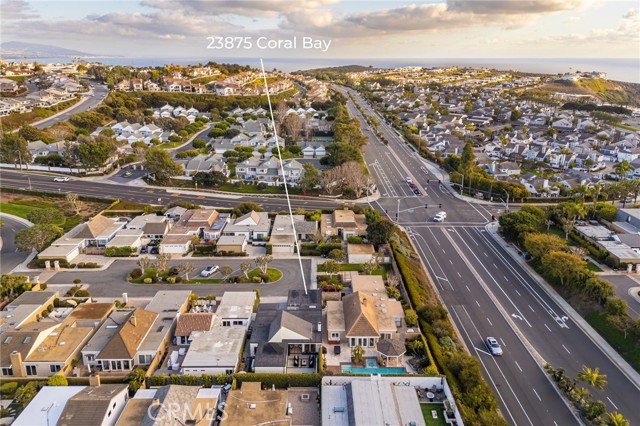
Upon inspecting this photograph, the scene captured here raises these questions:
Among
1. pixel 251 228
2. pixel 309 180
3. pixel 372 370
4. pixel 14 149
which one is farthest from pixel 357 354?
pixel 14 149

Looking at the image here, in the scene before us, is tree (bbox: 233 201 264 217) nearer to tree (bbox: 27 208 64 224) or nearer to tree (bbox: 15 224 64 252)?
tree (bbox: 15 224 64 252)

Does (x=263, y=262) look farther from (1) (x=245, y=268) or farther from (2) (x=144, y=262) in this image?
(2) (x=144, y=262)

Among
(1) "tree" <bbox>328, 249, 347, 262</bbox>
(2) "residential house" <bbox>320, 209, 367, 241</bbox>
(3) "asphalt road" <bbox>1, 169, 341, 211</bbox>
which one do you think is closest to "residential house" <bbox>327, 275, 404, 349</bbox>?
(1) "tree" <bbox>328, 249, 347, 262</bbox>

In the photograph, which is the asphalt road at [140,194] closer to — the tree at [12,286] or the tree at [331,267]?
the tree at [331,267]

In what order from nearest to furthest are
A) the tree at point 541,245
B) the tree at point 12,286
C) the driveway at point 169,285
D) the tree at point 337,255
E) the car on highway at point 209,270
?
the tree at point 12,286 < the driveway at point 169,285 < the car on highway at point 209,270 < the tree at point 541,245 < the tree at point 337,255

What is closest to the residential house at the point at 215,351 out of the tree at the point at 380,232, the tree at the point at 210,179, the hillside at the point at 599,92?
the tree at the point at 380,232
